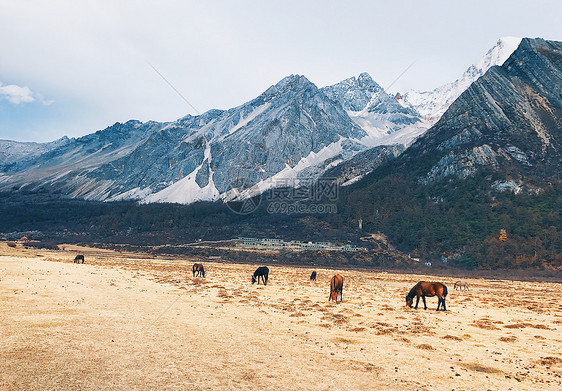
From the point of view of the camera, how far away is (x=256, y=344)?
1563cm

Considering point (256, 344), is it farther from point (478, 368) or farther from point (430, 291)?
point (430, 291)

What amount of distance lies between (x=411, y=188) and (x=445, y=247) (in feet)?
168

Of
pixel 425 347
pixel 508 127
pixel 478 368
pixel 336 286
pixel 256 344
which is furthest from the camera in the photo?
pixel 508 127

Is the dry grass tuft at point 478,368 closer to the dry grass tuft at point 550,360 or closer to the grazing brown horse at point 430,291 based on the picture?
the dry grass tuft at point 550,360

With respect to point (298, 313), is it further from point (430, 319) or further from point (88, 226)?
point (88, 226)

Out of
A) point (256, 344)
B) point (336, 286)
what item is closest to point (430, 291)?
point (336, 286)

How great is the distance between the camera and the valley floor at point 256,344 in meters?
11.4

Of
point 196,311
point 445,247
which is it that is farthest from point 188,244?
point 196,311

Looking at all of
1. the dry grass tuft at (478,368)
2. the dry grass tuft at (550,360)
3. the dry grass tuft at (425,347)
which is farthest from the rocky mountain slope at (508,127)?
the dry grass tuft at (478,368)

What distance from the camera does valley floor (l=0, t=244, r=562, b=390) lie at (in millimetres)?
11383

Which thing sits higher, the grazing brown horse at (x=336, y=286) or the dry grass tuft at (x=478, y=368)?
the grazing brown horse at (x=336, y=286)

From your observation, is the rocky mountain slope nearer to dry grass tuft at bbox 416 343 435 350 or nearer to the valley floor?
the valley floor

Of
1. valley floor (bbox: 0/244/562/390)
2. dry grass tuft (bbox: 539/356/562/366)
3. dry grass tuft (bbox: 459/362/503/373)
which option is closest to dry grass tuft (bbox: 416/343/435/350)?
valley floor (bbox: 0/244/562/390)

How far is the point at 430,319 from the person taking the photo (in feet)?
74.3
